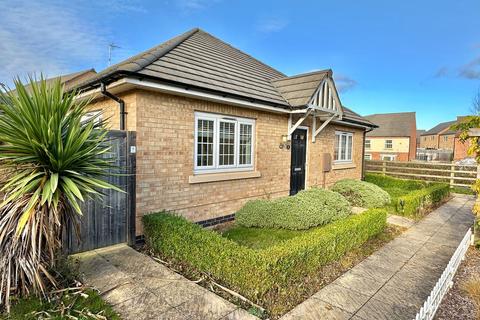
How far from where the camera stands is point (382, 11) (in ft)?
34.8

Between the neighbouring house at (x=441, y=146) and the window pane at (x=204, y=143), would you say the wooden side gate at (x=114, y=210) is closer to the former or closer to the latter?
the window pane at (x=204, y=143)

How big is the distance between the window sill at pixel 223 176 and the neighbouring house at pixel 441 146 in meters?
45.2

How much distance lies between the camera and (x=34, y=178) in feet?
10.8

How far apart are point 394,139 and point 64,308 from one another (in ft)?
166

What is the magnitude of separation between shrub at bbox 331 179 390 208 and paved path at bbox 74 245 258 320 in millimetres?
8024

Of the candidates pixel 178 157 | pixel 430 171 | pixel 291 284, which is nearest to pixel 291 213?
pixel 291 284

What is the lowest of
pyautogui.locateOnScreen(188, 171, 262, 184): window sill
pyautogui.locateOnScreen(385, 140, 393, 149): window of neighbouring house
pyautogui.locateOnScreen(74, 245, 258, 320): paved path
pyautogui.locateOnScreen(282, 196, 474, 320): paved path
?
pyautogui.locateOnScreen(282, 196, 474, 320): paved path

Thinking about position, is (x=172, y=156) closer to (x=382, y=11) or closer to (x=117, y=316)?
(x=117, y=316)

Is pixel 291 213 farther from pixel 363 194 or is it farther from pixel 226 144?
pixel 363 194

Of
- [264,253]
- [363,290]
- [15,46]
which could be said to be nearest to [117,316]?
[264,253]

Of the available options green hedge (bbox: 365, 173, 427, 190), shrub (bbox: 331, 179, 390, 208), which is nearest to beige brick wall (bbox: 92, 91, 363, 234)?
shrub (bbox: 331, 179, 390, 208)

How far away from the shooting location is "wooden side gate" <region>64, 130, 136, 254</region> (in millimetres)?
5148

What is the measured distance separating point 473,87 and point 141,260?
34404 millimetres

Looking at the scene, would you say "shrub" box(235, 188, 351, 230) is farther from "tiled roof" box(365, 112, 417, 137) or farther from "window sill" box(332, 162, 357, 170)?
"tiled roof" box(365, 112, 417, 137)
